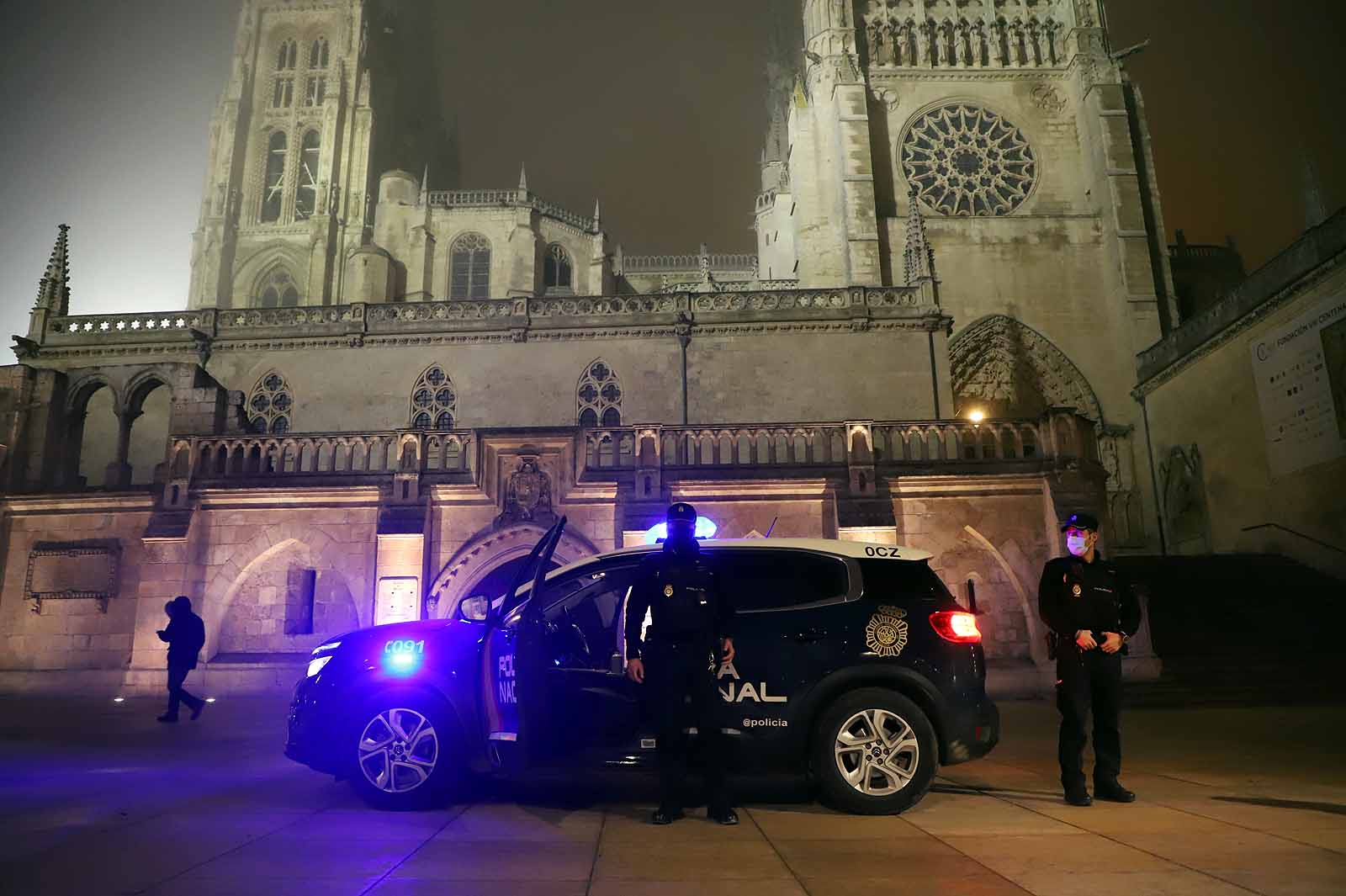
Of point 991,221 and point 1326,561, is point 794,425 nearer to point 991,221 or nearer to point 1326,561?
point 1326,561

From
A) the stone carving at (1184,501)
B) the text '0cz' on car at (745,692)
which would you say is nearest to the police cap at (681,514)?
the text '0cz' on car at (745,692)

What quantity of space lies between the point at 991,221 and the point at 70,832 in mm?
32535

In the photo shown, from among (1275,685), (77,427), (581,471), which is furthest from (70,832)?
(77,427)

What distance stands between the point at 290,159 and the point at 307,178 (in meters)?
1.38

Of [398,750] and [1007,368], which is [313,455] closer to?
[398,750]

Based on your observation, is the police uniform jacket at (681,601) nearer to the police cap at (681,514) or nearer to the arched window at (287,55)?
the police cap at (681,514)

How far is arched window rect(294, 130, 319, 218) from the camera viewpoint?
48438mm

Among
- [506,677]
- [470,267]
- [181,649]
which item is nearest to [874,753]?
[506,677]

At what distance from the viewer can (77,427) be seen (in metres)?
19.4

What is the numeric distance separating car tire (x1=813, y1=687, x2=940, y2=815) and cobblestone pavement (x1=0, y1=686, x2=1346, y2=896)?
17cm

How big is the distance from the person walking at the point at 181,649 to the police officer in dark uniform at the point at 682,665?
29.3 feet

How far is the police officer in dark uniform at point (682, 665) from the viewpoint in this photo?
507cm

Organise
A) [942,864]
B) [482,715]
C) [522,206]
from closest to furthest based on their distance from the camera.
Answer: [942,864] < [482,715] < [522,206]

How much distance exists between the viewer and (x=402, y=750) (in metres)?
5.59
